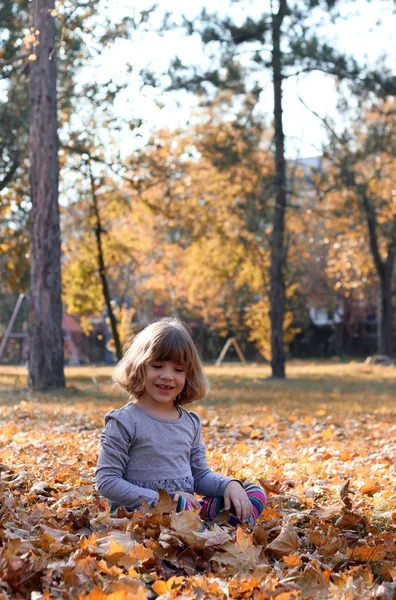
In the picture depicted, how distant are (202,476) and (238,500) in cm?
39

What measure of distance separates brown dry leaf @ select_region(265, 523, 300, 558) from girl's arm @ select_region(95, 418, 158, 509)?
0.58 metres

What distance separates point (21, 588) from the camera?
2.40 metres

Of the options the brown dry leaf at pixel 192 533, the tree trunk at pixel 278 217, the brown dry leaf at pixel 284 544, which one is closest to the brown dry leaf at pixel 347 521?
the brown dry leaf at pixel 284 544

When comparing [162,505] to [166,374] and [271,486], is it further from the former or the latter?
[271,486]

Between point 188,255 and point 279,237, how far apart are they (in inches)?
389

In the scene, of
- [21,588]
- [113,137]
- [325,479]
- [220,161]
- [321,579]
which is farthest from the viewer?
[113,137]

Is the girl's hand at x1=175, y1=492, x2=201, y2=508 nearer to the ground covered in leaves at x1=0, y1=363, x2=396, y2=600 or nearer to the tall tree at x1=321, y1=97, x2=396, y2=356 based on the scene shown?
the ground covered in leaves at x1=0, y1=363, x2=396, y2=600

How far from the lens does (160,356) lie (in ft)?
11.8

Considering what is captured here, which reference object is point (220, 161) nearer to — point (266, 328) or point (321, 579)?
point (266, 328)

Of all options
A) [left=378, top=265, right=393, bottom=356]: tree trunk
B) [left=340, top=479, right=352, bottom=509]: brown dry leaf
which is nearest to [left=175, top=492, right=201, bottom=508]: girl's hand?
[left=340, top=479, right=352, bottom=509]: brown dry leaf

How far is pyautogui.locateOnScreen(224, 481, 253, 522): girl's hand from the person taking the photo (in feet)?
11.2

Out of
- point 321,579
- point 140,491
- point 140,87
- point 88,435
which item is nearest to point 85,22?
point 140,87

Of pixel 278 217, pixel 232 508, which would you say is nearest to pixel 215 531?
pixel 232 508

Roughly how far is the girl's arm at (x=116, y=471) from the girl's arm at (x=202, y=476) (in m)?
0.34
